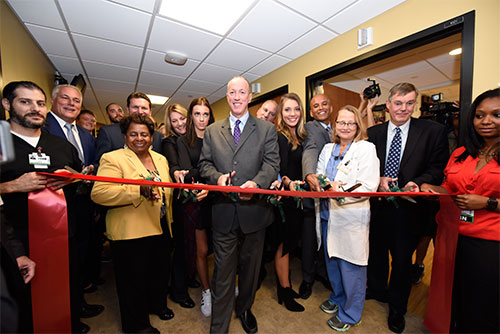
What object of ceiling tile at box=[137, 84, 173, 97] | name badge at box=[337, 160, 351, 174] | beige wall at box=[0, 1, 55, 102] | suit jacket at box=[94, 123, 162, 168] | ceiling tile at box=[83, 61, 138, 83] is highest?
ceiling tile at box=[137, 84, 173, 97]

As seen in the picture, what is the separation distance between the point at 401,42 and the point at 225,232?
9.56 feet

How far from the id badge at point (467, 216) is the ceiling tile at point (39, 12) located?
4.38m

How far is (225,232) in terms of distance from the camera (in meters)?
1.58

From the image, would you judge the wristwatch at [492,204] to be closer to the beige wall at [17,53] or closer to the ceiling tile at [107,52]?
the beige wall at [17,53]

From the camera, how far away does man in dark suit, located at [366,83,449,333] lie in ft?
5.91

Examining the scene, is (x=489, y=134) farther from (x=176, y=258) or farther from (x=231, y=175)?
(x=176, y=258)

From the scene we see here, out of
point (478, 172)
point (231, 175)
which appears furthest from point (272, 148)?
point (478, 172)

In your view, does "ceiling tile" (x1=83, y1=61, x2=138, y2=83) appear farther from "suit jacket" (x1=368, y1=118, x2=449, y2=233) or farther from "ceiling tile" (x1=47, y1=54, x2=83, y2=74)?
"suit jacket" (x1=368, y1=118, x2=449, y2=233)

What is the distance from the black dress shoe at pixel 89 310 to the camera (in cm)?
198

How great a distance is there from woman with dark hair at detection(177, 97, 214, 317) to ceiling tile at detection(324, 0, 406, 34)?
2.11 metres

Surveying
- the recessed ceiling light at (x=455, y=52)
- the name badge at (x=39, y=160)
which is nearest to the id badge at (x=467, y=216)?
the name badge at (x=39, y=160)

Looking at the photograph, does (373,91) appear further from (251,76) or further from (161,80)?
(161,80)

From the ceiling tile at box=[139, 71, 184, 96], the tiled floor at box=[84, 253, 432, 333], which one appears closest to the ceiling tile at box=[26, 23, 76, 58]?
the ceiling tile at box=[139, 71, 184, 96]

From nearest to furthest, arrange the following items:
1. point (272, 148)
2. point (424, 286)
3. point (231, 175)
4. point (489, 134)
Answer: point (489, 134) < point (231, 175) < point (272, 148) < point (424, 286)
